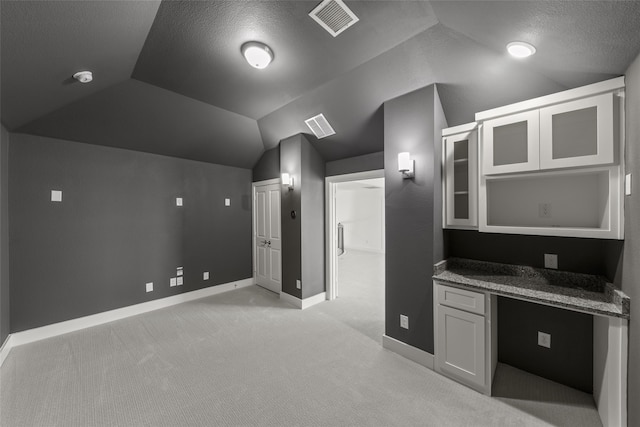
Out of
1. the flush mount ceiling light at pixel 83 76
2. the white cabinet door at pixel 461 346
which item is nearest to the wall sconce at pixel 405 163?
the white cabinet door at pixel 461 346

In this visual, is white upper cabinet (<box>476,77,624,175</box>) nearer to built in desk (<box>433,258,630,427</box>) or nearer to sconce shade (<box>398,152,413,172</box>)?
sconce shade (<box>398,152,413,172</box>)

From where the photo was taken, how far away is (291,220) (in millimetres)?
4105

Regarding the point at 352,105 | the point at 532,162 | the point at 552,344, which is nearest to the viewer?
the point at 532,162

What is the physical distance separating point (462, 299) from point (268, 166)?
3.75 metres

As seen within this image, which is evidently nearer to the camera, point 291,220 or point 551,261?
point 551,261

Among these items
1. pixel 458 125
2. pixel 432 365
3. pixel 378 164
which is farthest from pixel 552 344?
pixel 378 164

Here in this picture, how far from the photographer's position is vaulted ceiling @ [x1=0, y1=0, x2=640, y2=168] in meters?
1.54

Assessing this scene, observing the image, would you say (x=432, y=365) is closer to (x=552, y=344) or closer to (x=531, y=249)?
(x=552, y=344)

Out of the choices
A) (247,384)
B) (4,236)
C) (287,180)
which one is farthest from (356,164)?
(4,236)

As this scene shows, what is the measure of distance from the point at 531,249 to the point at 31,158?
5.46 metres

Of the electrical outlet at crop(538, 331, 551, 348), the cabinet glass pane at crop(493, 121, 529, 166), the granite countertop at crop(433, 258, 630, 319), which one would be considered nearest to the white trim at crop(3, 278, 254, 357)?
the granite countertop at crop(433, 258, 630, 319)

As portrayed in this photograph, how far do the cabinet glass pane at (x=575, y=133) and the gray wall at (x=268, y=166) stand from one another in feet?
12.0

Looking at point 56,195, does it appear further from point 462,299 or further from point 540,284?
point 540,284

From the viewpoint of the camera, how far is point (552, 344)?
7.14 ft
